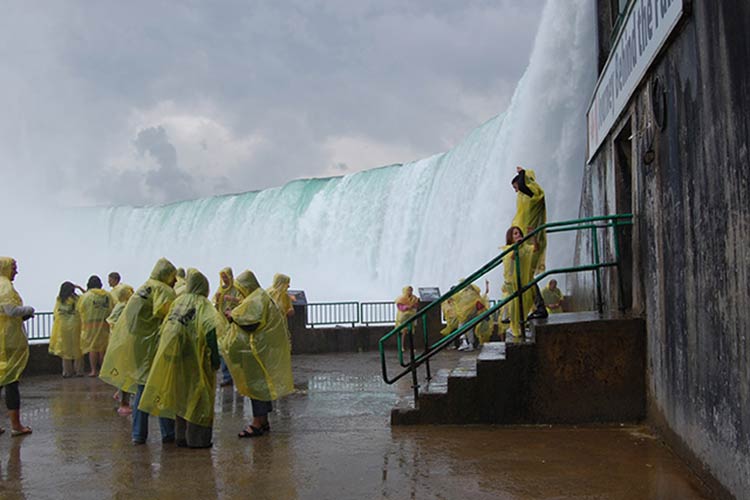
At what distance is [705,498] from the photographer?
5109 mm

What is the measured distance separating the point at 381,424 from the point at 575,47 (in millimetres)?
15609

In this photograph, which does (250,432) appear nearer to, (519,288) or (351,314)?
(519,288)

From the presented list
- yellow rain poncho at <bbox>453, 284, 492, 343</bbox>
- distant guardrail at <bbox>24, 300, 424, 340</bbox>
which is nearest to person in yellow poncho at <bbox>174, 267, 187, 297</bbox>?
distant guardrail at <bbox>24, 300, 424, 340</bbox>

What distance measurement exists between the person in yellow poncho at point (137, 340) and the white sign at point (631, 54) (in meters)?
4.78

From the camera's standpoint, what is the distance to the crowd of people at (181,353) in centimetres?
718

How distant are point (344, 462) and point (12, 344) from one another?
360 cm

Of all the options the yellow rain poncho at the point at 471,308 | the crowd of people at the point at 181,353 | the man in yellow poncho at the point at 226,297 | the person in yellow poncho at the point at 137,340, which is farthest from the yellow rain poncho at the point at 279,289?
the yellow rain poncho at the point at 471,308

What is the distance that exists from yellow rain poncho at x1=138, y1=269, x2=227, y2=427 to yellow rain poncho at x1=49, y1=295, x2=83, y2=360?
24.1 feet

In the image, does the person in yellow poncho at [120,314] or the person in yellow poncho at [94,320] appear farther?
the person in yellow poncho at [94,320]

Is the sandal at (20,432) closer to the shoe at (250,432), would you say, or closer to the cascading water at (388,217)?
the shoe at (250,432)

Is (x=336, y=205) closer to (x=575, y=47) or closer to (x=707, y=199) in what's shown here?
(x=575, y=47)

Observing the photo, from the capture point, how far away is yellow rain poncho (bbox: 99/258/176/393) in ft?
25.3

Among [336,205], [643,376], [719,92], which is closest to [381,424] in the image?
[643,376]

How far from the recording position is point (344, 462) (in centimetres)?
652
